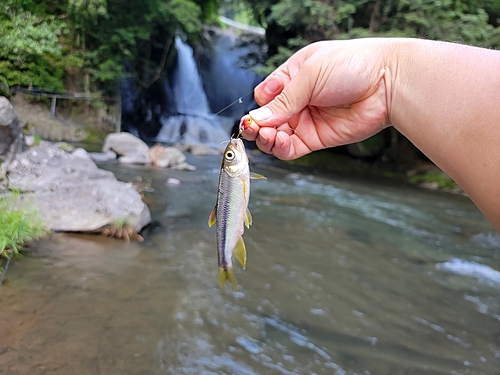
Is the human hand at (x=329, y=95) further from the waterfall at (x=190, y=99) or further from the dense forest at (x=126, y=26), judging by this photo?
the waterfall at (x=190, y=99)

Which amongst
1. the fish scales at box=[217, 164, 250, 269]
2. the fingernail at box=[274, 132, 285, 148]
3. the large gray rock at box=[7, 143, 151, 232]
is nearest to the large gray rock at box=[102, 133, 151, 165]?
the large gray rock at box=[7, 143, 151, 232]

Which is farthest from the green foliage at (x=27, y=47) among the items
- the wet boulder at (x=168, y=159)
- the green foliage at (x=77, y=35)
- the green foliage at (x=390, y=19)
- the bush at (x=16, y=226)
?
the bush at (x=16, y=226)

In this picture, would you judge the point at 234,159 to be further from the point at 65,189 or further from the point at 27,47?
the point at 27,47

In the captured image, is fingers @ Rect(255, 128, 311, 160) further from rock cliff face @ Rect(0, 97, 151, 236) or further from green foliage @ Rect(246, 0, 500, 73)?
green foliage @ Rect(246, 0, 500, 73)

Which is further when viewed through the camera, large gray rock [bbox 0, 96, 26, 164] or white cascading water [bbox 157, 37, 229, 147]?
white cascading water [bbox 157, 37, 229, 147]

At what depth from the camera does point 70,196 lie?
21.2ft

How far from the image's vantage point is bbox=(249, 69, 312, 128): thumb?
2.51 metres

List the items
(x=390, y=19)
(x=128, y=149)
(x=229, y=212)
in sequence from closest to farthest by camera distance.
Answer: (x=229, y=212) < (x=128, y=149) < (x=390, y=19)

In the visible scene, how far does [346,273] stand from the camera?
6.28 meters

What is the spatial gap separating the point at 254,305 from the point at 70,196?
3.79m

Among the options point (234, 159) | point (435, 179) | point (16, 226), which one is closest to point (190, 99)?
point (435, 179)

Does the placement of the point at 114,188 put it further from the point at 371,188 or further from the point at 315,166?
the point at 315,166

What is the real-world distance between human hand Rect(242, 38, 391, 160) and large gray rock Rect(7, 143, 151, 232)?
14.1ft

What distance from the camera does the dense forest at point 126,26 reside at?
15148mm
